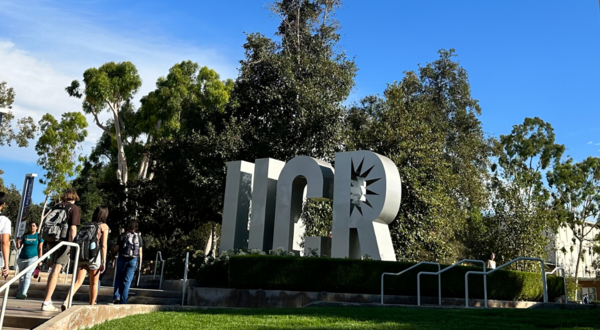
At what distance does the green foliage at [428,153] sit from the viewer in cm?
2164

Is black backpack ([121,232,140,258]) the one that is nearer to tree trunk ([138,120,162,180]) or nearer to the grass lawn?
the grass lawn

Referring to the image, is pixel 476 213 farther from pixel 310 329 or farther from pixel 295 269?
Result: pixel 310 329

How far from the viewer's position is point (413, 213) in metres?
21.8

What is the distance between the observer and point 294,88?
25.0 metres

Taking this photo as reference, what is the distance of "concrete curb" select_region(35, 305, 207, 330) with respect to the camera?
20.7ft

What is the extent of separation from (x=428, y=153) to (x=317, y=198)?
903cm

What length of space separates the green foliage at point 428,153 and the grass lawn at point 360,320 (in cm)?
1296

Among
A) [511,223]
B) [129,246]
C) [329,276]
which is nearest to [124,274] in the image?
[129,246]

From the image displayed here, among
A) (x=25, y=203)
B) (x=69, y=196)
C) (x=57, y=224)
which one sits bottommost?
(x=57, y=224)

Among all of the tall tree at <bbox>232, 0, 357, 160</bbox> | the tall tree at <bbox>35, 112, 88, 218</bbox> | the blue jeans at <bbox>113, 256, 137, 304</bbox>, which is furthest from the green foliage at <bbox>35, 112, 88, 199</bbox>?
the blue jeans at <bbox>113, 256, 137, 304</bbox>

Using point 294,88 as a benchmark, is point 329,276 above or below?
below

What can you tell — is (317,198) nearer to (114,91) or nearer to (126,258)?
(126,258)

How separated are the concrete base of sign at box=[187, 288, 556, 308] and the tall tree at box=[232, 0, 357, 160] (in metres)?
12.7

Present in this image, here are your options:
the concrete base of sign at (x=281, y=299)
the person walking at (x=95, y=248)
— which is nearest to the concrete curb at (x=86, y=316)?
the person walking at (x=95, y=248)
